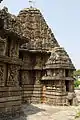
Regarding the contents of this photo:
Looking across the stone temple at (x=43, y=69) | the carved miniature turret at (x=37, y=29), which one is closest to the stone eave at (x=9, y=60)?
the stone temple at (x=43, y=69)

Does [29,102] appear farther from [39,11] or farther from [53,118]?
[39,11]

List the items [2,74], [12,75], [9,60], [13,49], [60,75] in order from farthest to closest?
1. [60,75]
2. [13,49]
3. [12,75]
4. [9,60]
5. [2,74]

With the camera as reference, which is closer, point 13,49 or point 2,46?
point 2,46

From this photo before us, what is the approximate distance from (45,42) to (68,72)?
10.6 feet

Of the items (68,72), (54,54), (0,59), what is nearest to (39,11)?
(54,54)

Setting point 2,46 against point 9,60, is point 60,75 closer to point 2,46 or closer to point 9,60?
point 9,60

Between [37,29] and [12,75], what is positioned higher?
[37,29]

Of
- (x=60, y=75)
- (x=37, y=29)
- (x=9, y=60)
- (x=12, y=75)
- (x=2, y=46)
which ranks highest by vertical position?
(x=37, y=29)

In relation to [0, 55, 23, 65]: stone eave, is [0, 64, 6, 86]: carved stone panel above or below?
below

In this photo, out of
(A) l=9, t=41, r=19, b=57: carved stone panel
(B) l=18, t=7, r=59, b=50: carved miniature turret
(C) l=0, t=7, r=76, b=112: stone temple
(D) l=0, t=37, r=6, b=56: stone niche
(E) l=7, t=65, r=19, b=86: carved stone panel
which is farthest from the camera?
(B) l=18, t=7, r=59, b=50: carved miniature turret

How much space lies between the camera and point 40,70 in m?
17.2

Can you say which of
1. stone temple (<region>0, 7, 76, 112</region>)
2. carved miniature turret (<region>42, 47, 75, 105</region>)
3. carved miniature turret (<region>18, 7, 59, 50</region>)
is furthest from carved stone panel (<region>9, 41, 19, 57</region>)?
carved miniature turret (<region>18, 7, 59, 50</region>)

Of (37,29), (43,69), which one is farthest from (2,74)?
(37,29)

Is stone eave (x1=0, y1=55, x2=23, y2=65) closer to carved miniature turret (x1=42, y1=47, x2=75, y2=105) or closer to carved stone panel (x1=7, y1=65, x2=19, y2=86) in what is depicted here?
carved stone panel (x1=7, y1=65, x2=19, y2=86)
